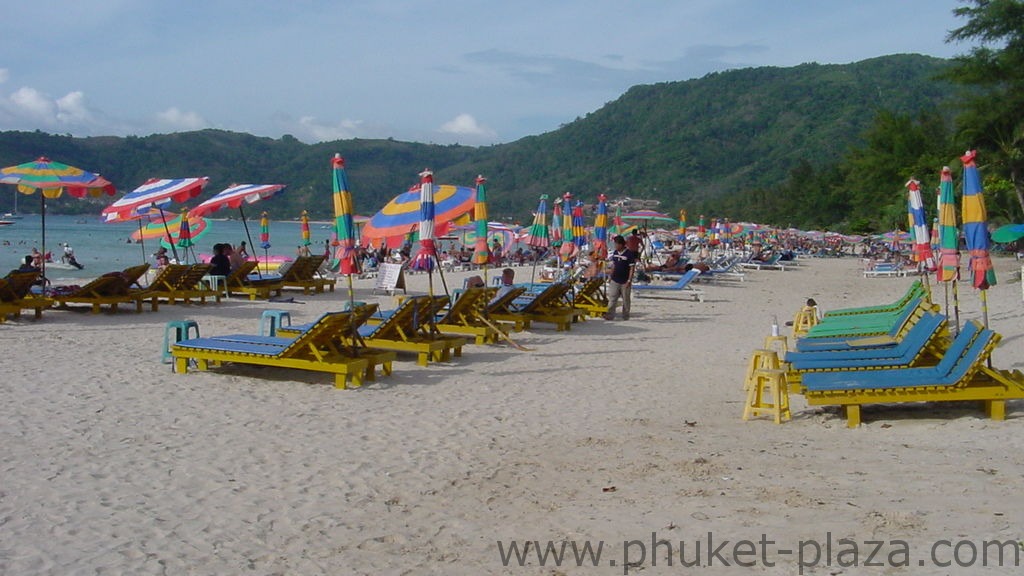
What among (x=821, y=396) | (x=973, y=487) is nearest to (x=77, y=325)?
(x=821, y=396)

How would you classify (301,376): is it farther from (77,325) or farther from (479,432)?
(77,325)

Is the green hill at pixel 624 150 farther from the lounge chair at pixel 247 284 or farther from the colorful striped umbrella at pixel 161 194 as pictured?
the colorful striped umbrella at pixel 161 194

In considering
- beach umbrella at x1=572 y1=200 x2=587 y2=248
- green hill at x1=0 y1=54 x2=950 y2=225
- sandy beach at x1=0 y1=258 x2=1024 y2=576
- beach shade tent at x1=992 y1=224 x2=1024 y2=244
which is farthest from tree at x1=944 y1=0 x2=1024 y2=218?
green hill at x1=0 y1=54 x2=950 y2=225

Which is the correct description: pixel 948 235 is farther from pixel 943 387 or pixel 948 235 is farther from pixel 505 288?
pixel 505 288

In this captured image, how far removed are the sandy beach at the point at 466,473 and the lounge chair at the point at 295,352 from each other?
0.71 feet

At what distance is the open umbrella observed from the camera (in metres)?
7.38

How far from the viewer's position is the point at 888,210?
159 ft

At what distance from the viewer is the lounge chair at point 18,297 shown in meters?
12.5

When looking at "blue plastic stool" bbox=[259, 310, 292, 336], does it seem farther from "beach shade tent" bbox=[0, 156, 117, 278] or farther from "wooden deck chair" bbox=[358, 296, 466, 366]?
"beach shade tent" bbox=[0, 156, 117, 278]

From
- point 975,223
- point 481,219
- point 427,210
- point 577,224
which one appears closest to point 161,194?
point 481,219

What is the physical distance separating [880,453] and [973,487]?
929mm

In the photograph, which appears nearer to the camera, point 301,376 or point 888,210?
point 301,376

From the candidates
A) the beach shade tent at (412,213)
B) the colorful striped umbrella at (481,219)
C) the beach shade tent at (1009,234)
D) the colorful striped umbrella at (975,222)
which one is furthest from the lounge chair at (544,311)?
the beach shade tent at (1009,234)

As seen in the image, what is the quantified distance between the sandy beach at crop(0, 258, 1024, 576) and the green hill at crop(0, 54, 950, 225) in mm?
A: 93799
